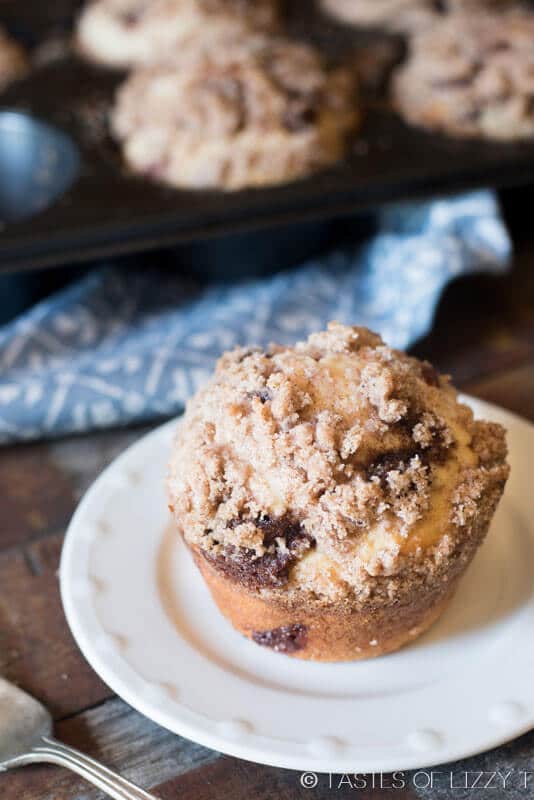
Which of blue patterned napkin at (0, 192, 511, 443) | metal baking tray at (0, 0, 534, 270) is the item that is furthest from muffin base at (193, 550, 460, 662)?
metal baking tray at (0, 0, 534, 270)

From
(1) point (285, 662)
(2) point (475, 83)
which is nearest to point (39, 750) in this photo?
(1) point (285, 662)

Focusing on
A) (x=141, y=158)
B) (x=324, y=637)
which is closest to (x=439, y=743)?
(x=324, y=637)

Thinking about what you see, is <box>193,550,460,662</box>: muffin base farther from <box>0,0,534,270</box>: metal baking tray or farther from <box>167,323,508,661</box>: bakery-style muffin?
<box>0,0,534,270</box>: metal baking tray

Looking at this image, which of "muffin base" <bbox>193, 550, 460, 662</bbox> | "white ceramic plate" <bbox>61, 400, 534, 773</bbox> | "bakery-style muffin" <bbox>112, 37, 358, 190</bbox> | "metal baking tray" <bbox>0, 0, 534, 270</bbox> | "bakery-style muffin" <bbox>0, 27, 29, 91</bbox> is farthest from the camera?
"bakery-style muffin" <bbox>0, 27, 29, 91</bbox>

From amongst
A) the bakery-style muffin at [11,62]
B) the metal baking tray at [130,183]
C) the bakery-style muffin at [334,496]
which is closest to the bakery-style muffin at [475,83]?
the metal baking tray at [130,183]

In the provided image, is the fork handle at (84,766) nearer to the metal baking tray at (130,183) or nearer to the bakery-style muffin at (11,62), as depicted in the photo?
the metal baking tray at (130,183)

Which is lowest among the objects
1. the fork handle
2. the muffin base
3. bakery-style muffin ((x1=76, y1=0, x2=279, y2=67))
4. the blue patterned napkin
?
the blue patterned napkin

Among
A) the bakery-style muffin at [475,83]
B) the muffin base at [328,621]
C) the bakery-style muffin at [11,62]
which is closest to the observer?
the muffin base at [328,621]
